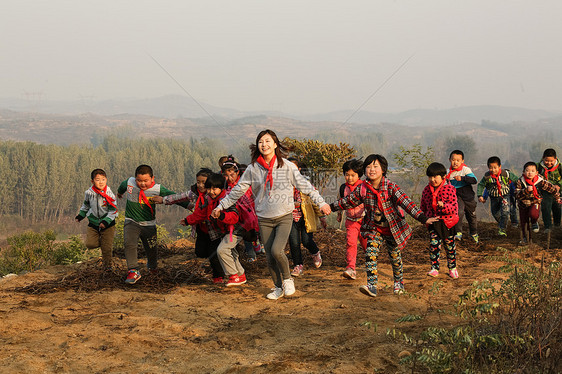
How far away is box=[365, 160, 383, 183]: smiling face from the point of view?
6168 mm

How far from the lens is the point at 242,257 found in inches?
351

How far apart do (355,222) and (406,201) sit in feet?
4.46

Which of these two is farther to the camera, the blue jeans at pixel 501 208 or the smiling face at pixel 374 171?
the blue jeans at pixel 501 208

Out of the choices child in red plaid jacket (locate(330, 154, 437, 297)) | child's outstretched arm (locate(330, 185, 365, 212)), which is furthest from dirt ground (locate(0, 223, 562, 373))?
child's outstretched arm (locate(330, 185, 365, 212))

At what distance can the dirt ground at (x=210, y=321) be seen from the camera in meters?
4.22

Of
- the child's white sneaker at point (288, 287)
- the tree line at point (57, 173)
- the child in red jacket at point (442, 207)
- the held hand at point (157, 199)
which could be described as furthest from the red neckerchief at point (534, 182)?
the tree line at point (57, 173)

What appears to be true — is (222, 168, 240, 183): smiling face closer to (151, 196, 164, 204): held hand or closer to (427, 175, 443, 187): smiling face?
(151, 196, 164, 204): held hand

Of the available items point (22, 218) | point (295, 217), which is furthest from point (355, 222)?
point (22, 218)

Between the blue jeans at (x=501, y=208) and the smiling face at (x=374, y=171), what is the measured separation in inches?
203

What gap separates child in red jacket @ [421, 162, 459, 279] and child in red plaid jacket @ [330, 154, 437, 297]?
80 cm

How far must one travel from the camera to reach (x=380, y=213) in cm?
622

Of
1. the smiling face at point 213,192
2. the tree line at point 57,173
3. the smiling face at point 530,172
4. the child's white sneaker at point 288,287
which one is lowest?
the tree line at point 57,173

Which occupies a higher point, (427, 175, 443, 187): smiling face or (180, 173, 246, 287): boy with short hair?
(427, 175, 443, 187): smiling face

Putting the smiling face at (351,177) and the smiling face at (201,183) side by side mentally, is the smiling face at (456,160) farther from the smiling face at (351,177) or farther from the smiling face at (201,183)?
the smiling face at (201,183)
